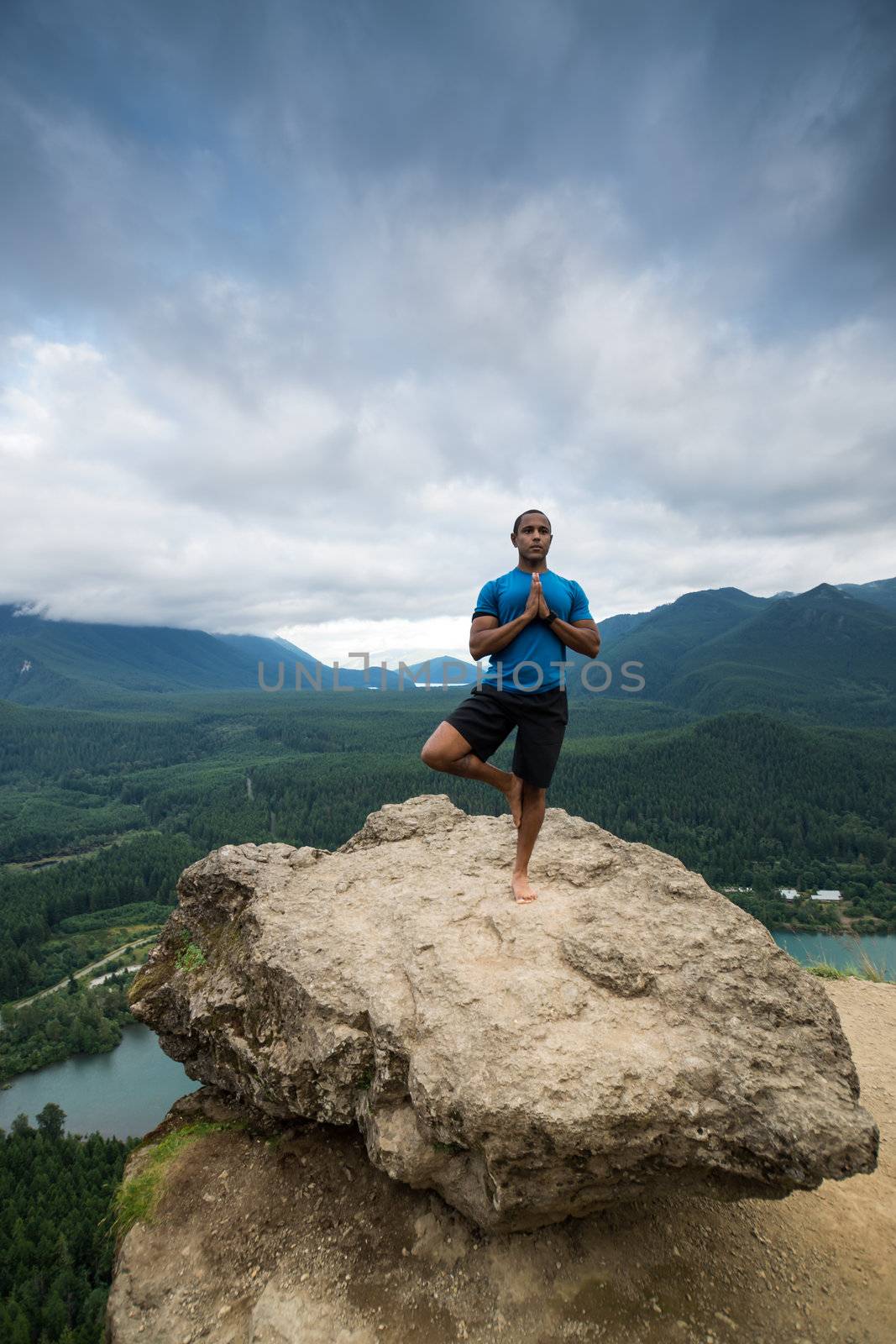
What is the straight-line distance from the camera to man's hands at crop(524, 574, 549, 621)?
200 inches

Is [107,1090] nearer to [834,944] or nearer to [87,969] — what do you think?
[87,969]

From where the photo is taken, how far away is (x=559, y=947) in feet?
17.0

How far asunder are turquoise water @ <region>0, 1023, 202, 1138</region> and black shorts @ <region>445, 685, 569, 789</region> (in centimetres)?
5834

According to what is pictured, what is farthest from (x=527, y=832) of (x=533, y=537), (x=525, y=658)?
(x=533, y=537)

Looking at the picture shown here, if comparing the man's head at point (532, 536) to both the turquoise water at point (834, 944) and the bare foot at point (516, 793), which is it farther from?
the turquoise water at point (834, 944)

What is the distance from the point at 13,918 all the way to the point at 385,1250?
4154 inches

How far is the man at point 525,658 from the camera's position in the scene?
5199mm

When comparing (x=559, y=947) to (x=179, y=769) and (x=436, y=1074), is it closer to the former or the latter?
(x=436, y=1074)

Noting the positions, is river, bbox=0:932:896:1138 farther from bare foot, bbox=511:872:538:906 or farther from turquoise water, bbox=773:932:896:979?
bare foot, bbox=511:872:538:906

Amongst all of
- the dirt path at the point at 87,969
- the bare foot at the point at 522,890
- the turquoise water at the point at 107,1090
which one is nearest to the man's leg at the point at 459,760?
the bare foot at the point at 522,890

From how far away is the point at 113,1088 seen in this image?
186ft

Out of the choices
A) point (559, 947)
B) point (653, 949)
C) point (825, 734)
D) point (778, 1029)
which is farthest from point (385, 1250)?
point (825, 734)

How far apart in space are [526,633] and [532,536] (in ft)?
2.69

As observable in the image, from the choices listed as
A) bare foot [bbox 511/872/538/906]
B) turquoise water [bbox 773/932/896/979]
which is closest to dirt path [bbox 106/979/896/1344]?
bare foot [bbox 511/872/538/906]
